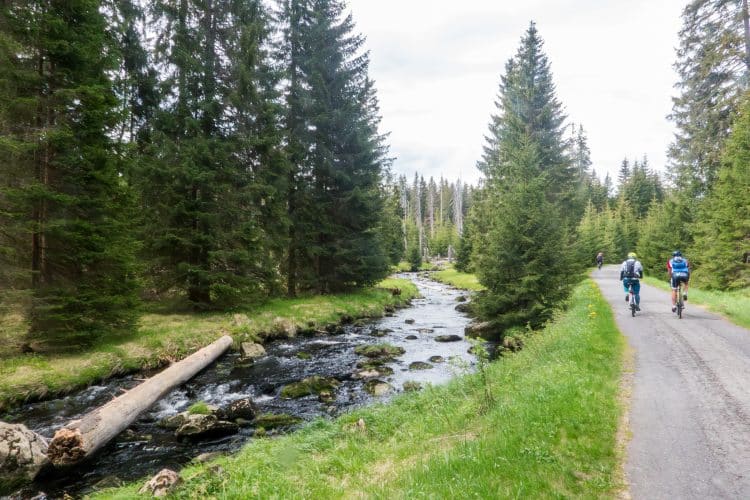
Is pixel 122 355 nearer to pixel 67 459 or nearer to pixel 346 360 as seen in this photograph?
pixel 67 459

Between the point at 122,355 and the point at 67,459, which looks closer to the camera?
the point at 67,459

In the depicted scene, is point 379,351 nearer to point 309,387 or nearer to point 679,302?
point 309,387

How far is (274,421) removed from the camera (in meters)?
9.09

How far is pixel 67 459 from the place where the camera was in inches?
264

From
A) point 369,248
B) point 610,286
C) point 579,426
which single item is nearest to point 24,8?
point 579,426

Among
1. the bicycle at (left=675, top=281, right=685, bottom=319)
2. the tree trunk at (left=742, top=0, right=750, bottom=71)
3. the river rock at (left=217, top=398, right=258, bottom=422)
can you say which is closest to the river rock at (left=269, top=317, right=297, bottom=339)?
the river rock at (left=217, top=398, right=258, bottom=422)

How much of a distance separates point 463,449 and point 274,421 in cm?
574

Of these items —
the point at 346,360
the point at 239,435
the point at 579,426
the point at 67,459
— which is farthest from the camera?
the point at 346,360

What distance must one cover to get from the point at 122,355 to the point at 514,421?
1280 centimetres

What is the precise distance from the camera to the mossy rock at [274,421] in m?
8.94

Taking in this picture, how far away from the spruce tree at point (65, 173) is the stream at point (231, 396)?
2.95 metres

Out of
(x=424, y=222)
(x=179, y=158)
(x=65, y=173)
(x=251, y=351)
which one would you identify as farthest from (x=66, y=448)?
(x=424, y=222)

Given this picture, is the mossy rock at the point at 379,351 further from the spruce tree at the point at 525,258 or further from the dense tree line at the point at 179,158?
the dense tree line at the point at 179,158

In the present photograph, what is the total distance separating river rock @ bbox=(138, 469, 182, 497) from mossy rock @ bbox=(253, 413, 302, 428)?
10.9 feet
